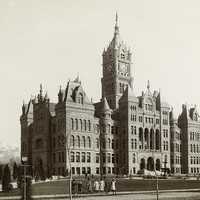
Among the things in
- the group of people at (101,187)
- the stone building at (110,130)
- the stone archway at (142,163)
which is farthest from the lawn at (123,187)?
the stone archway at (142,163)

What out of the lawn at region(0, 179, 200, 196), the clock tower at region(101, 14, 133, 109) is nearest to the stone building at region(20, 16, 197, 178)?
the clock tower at region(101, 14, 133, 109)

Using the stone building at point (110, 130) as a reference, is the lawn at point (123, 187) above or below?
below

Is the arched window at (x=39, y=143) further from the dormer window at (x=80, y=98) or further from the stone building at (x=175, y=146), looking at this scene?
the stone building at (x=175, y=146)

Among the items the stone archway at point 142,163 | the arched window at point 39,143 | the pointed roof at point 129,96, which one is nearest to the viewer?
the arched window at point 39,143

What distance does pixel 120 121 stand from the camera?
11119 centimetres

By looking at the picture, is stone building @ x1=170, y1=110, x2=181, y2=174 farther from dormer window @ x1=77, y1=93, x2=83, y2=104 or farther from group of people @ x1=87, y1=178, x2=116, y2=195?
group of people @ x1=87, y1=178, x2=116, y2=195

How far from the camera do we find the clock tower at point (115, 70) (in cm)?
12350

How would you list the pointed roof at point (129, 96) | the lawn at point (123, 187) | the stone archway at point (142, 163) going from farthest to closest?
1. the stone archway at point (142, 163)
2. the pointed roof at point (129, 96)
3. the lawn at point (123, 187)

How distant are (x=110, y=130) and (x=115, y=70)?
2070 cm

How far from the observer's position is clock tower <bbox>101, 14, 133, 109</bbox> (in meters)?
124

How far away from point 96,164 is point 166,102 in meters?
25.6

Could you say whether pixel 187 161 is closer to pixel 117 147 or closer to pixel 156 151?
pixel 156 151

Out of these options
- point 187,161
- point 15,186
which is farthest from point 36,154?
point 15,186

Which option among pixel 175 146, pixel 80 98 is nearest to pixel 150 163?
pixel 175 146
